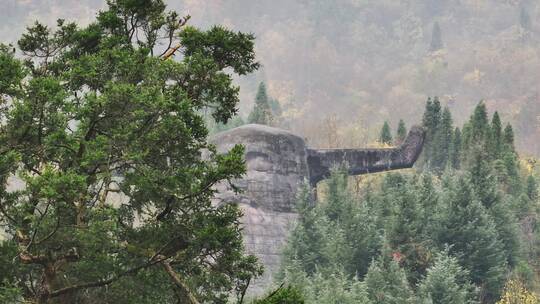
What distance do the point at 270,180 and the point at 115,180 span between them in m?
37.8

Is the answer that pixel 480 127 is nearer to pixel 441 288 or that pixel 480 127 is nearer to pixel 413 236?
pixel 413 236

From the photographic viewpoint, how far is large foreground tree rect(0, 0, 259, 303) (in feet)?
61.9

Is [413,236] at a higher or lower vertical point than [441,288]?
higher

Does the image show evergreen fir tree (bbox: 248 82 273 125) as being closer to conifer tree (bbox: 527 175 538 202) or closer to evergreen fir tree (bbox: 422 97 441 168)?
evergreen fir tree (bbox: 422 97 441 168)

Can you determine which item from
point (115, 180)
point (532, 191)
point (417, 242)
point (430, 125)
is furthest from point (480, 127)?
point (115, 180)

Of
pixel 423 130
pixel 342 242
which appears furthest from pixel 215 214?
pixel 423 130

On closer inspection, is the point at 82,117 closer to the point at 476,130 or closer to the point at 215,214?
the point at 215,214

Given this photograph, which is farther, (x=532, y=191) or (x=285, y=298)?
(x=532, y=191)

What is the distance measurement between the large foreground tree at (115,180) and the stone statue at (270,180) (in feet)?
107

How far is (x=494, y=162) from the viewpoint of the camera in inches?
2746

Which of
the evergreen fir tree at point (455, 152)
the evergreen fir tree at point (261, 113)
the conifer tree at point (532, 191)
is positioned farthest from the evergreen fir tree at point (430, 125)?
the evergreen fir tree at point (261, 113)

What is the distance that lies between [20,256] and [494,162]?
55.2m

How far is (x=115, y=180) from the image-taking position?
19359 millimetres

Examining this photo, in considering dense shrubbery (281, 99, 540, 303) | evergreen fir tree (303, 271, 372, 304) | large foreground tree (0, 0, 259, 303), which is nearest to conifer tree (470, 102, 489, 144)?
dense shrubbery (281, 99, 540, 303)
